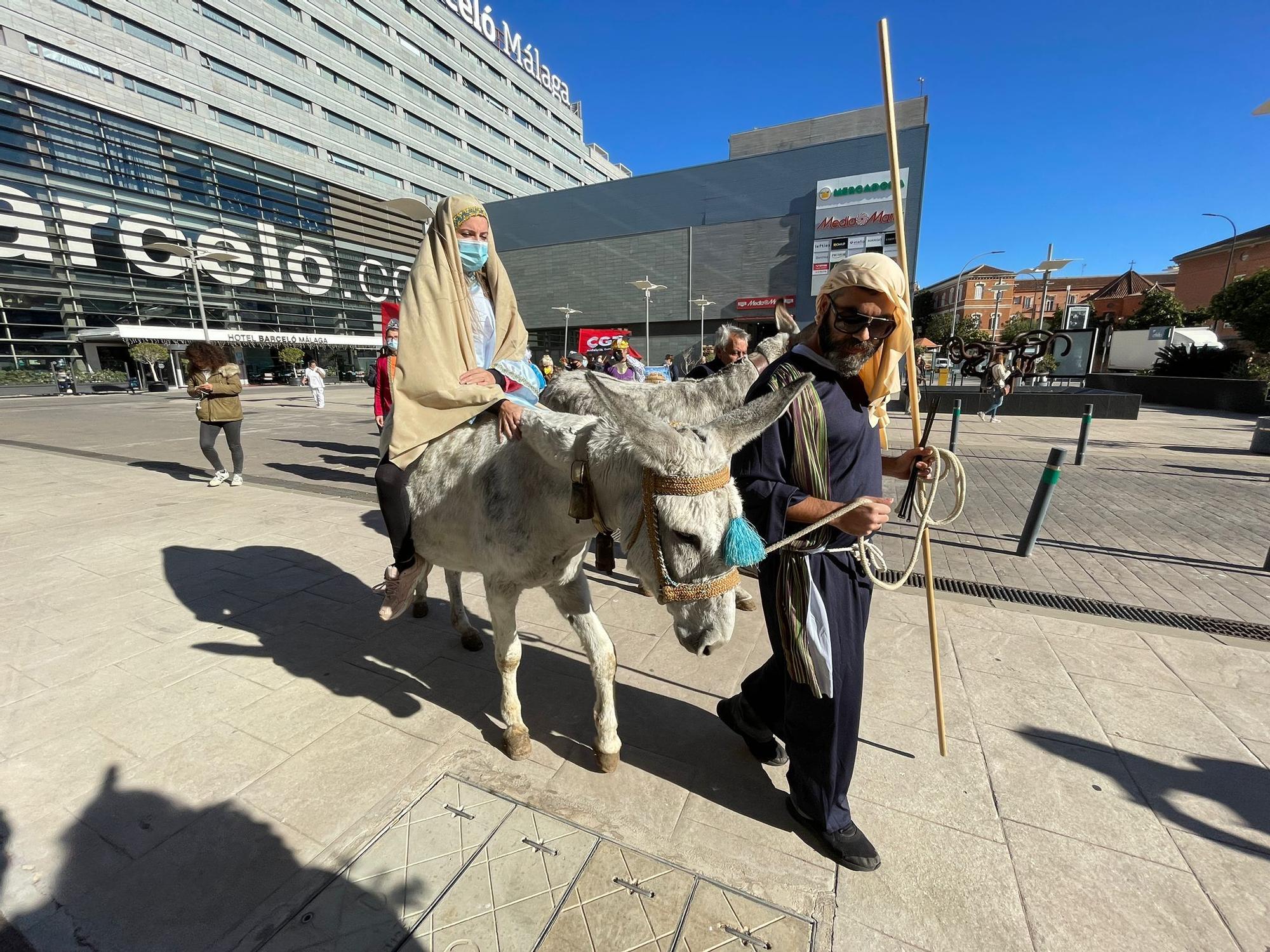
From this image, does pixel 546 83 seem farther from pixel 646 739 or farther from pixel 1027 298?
pixel 646 739

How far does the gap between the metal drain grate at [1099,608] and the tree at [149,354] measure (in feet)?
152

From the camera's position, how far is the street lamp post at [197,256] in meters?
31.7

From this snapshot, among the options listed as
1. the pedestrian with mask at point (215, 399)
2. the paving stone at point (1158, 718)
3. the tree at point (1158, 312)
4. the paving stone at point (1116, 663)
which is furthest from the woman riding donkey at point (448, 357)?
the tree at point (1158, 312)

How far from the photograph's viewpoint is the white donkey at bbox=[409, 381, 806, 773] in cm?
165

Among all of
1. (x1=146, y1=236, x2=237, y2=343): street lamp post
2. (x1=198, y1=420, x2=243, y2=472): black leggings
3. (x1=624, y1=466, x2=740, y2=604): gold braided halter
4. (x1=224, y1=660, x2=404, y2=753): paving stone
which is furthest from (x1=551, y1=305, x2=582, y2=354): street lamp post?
(x1=624, y1=466, x2=740, y2=604): gold braided halter

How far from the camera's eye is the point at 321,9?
141 feet

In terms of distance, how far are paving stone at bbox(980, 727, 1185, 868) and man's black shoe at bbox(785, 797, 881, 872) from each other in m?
0.74

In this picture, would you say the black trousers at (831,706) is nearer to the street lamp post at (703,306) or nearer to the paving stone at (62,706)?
the paving stone at (62,706)

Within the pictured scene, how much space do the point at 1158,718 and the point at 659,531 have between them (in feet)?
11.2

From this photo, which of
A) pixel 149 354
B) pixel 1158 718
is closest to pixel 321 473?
pixel 1158 718

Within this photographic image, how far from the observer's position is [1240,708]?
2.99 m

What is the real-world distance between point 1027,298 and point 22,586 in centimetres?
10217

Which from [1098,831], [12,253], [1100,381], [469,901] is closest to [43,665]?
[469,901]

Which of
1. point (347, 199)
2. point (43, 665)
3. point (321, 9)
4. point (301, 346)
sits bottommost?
point (43, 665)
